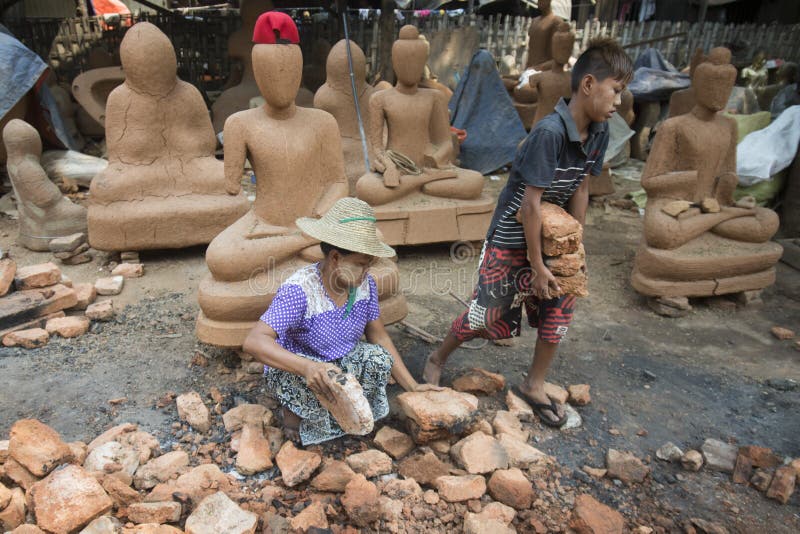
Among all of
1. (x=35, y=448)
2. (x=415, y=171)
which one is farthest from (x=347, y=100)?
(x=35, y=448)

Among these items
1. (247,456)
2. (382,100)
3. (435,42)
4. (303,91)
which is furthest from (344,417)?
(435,42)

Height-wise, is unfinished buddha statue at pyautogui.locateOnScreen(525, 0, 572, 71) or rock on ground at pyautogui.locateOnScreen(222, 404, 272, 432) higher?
unfinished buddha statue at pyautogui.locateOnScreen(525, 0, 572, 71)

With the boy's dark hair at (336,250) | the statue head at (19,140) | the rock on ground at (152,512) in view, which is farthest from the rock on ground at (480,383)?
the statue head at (19,140)

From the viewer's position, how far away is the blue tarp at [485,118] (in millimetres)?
7363

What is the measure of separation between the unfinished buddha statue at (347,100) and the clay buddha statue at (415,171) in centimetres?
60

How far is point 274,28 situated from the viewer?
9.94 ft

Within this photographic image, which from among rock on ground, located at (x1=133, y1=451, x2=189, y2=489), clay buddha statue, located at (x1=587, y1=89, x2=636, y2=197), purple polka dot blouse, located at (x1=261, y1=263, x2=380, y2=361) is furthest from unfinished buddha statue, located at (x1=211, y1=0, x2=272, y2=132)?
rock on ground, located at (x1=133, y1=451, x2=189, y2=489)

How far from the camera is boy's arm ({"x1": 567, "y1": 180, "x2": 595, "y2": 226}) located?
2.64 metres

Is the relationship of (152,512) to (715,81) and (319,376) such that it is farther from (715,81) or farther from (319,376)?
(715,81)

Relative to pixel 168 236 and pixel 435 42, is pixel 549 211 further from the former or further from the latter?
pixel 435 42

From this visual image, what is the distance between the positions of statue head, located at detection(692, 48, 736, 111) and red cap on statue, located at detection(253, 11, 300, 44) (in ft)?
9.27

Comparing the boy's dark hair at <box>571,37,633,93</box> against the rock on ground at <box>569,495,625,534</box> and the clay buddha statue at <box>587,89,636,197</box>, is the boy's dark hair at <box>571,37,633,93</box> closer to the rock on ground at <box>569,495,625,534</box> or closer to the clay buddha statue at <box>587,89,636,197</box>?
the rock on ground at <box>569,495,625,534</box>

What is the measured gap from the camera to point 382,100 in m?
4.93

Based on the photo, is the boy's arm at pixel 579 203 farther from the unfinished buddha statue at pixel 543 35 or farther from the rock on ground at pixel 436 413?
the unfinished buddha statue at pixel 543 35
